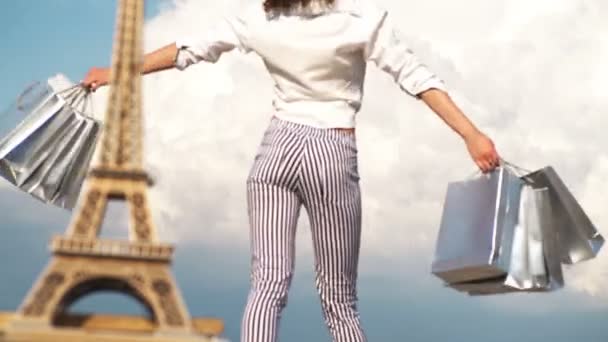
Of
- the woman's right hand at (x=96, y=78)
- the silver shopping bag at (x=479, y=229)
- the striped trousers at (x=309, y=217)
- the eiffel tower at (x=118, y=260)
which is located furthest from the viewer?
the woman's right hand at (x=96, y=78)

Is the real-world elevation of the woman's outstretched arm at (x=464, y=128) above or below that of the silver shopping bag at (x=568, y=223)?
above

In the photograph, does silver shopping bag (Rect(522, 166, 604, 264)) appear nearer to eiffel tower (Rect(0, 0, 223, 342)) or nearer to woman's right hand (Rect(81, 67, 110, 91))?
eiffel tower (Rect(0, 0, 223, 342))

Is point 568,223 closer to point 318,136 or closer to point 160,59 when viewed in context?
point 318,136

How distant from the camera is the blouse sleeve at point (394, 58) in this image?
5531 mm

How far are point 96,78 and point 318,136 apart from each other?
1343 mm

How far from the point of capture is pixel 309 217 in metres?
5.50

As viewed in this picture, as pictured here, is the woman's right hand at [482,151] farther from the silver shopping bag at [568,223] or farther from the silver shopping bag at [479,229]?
the silver shopping bag at [568,223]

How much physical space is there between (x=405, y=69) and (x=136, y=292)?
1590 millimetres

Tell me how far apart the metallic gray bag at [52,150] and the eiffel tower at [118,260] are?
41 cm

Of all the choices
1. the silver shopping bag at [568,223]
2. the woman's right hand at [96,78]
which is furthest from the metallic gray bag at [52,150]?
the silver shopping bag at [568,223]

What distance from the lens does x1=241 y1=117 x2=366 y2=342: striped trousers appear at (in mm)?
5344

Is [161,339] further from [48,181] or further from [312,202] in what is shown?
[48,181]

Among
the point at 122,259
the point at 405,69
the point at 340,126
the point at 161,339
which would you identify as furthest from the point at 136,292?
the point at 405,69

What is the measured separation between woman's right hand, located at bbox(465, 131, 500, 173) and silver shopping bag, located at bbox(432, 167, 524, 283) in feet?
0.15
